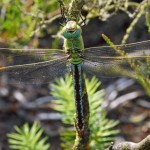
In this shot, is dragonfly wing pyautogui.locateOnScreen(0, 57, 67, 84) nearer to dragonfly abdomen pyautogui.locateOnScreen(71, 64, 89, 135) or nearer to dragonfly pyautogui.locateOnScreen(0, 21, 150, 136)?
dragonfly pyautogui.locateOnScreen(0, 21, 150, 136)

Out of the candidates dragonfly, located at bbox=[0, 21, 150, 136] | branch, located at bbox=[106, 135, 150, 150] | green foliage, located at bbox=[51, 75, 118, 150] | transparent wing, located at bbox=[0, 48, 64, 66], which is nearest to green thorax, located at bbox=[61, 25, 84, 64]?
dragonfly, located at bbox=[0, 21, 150, 136]

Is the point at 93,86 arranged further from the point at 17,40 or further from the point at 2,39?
the point at 2,39

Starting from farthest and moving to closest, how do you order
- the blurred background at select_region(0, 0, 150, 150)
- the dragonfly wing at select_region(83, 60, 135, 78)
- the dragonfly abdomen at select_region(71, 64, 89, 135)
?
the blurred background at select_region(0, 0, 150, 150) → the dragonfly wing at select_region(83, 60, 135, 78) → the dragonfly abdomen at select_region(71, 64, 89, 135)

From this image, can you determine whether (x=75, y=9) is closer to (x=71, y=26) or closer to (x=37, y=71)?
(x=71, y=26)

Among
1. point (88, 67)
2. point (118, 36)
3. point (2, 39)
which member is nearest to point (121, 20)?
point (118, 36)

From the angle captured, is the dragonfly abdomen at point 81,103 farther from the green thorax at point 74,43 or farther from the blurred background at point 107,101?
the blurred background at point 107,101

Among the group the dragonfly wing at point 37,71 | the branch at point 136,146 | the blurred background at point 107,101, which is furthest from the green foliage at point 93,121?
the blurred background at point 107,101
